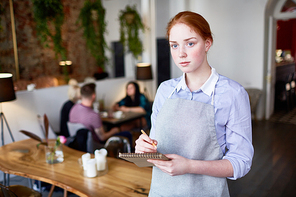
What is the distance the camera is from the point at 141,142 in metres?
0.97

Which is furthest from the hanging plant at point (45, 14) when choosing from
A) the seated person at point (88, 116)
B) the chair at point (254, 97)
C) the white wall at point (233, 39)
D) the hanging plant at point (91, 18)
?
the chair at point (254, 97)

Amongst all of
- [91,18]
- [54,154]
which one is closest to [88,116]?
[54,154]

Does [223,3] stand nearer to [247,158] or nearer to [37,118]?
[37,118]

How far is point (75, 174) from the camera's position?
1781mm

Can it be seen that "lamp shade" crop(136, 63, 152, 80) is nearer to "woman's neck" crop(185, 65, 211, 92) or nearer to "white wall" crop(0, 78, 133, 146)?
"white wall" crop(0, 78, 133, 146)

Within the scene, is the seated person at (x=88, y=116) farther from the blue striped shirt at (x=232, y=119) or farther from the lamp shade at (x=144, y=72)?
the blue striped shirt at (x=232, y=119)

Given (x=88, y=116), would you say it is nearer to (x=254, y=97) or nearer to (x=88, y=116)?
(x=88, y=116)

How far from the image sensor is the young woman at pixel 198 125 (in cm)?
89

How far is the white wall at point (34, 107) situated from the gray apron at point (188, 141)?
2.91 meters

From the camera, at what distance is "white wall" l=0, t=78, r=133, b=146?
3336mm

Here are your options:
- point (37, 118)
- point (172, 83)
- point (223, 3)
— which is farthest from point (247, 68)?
point (172, 83)

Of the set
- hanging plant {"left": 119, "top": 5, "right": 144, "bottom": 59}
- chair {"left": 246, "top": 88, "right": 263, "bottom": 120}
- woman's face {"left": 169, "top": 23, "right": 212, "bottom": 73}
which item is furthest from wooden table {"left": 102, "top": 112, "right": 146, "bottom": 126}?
woman's face {"left": 169, "top": 23, "right": 212, "bottom": 73}

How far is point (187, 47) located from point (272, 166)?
3.16 metres

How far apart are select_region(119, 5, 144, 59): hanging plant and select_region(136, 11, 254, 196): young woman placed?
4.93 metres
